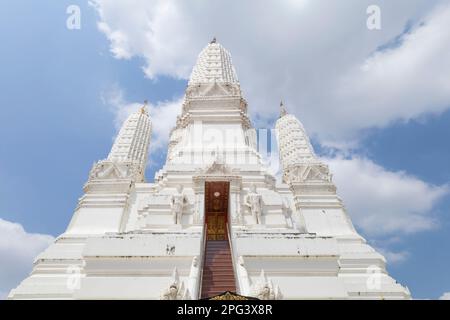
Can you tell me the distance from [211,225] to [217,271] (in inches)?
282

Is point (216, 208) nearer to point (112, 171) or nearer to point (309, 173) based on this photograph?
point (309, 173)

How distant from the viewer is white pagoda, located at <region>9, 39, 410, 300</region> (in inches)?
491

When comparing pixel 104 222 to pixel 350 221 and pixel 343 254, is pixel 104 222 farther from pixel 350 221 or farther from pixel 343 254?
pixel 350 221

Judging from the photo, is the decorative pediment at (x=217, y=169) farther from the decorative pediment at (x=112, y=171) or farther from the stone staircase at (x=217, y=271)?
the decorative pediment at (x=112, y=171)

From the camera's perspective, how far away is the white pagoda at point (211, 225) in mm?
12461

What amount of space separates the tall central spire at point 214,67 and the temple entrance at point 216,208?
11883mm

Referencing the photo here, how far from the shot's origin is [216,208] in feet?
67.1

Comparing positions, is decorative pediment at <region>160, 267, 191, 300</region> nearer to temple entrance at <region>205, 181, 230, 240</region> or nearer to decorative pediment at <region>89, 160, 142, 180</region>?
temple entrance at <region>205, 181, 230, 240</region>

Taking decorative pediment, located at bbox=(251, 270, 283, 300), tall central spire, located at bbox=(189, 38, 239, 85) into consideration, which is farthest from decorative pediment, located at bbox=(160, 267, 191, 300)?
tall central spire, located at bbox=(189, 38, 239, 85)

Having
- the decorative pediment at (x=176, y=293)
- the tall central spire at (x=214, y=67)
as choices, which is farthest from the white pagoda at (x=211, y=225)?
the tall central spire at (x=214, y=67)

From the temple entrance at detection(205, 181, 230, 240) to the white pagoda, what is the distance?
84 millimetres

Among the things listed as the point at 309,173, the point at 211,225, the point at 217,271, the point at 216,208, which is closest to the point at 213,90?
the point at 309,173
